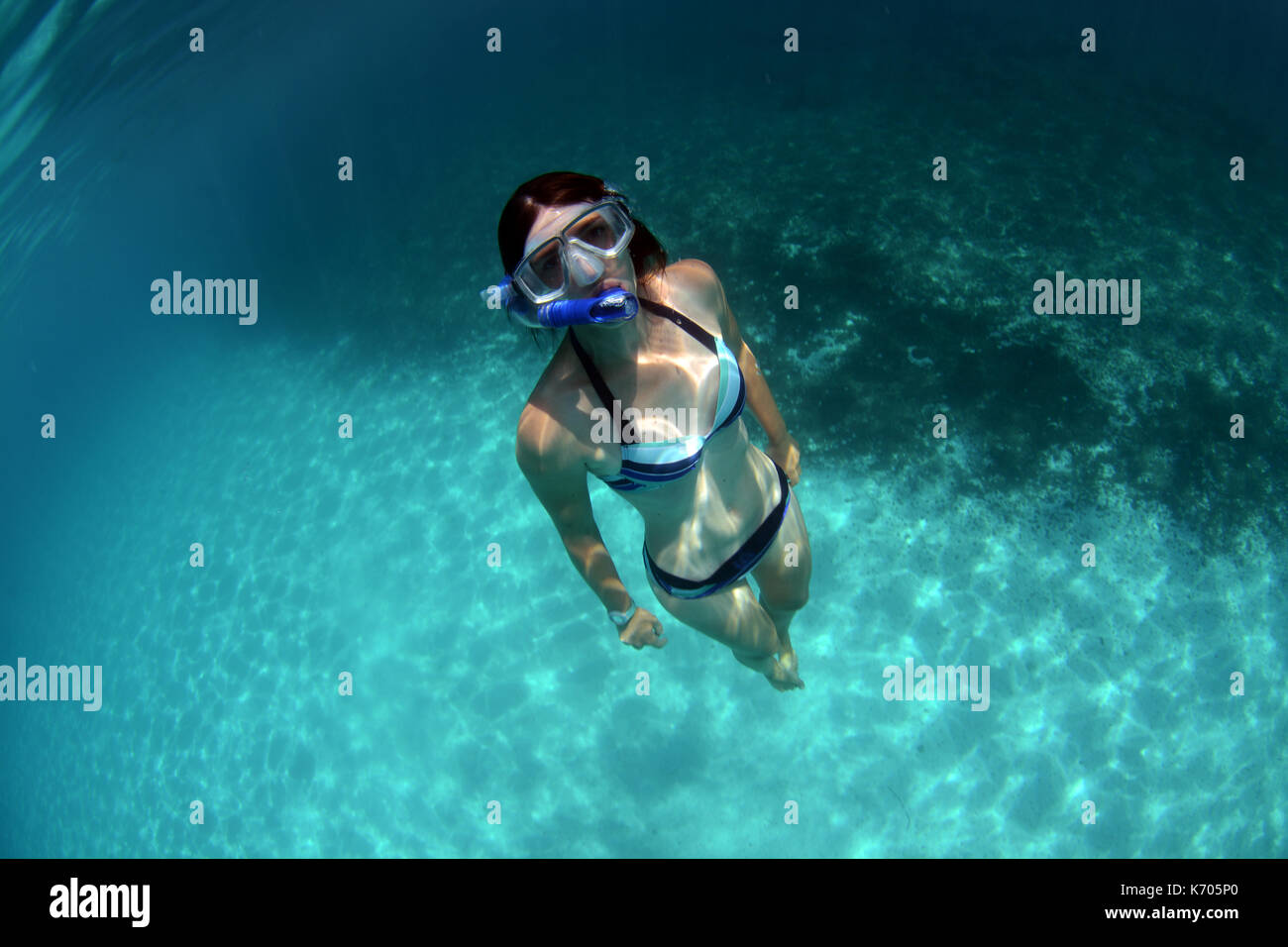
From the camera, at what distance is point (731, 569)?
2.87 m

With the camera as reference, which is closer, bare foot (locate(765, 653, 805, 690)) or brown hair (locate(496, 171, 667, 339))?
brown hair (locate(496, 171, 667, 339))

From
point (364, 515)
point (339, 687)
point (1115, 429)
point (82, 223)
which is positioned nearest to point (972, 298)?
point (1115, 429)

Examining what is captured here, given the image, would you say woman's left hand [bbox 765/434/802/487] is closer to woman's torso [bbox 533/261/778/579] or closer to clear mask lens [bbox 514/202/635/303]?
woman's torso [bbox 533/261/778/579]

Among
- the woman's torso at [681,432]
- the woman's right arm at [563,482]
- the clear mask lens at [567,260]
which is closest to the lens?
the clear mask lens at [567,260]

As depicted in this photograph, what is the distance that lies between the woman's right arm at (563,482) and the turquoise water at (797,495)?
12.5 ft

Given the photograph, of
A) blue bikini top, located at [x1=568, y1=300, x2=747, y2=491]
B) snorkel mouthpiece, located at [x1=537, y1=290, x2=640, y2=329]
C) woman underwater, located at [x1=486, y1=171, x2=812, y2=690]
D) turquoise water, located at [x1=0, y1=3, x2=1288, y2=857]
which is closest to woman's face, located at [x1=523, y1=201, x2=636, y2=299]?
woman underwater, located at [x1=486, y1=171, x2=812, y2=690]

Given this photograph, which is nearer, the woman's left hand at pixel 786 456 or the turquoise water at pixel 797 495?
the woman's left hand at pixel 786 456

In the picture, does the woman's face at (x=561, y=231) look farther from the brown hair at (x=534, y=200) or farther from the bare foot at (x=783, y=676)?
the bare foot at (x=783, y=676)

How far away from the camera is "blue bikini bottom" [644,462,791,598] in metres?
2.87

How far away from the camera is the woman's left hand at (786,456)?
11.6 feet

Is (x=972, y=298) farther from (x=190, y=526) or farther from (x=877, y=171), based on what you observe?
(x=190, y=526)

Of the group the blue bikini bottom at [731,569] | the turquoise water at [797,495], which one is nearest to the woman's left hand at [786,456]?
the blue bikini bottom at [731,569]

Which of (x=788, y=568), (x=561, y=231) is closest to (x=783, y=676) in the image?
(x=788, y=568)

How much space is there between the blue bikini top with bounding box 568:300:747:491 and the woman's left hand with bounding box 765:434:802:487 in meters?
0.97
